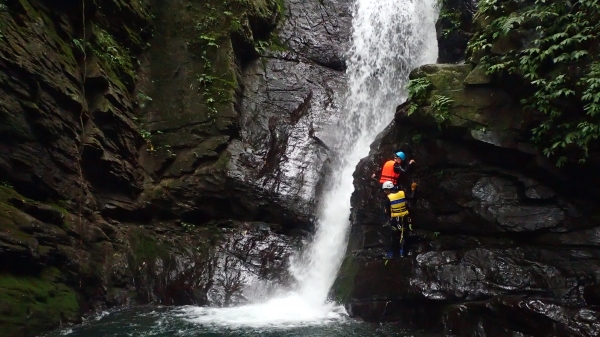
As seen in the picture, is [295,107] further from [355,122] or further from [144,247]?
[144,247]

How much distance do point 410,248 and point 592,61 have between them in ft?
15.2

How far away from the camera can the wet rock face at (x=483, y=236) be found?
696 cm

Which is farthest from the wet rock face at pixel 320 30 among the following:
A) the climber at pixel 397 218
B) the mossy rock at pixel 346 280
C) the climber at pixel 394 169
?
the mossy rock at pixel 346 280

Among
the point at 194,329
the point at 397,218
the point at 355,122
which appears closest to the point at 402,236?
the point at 397,218

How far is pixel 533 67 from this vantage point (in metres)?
7.61

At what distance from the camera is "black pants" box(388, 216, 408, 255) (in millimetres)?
8953

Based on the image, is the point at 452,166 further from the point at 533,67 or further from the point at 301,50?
the point at 301,50

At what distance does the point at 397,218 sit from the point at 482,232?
5.41ft

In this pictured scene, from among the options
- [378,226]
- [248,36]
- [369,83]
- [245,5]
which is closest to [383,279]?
[378,226]

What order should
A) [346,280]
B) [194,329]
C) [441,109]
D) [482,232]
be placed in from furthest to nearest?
[346,280] → [441,109] → [482,232] → [194,329]

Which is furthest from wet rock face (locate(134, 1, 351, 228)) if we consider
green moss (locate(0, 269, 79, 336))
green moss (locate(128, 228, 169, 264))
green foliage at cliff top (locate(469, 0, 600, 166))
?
green foliage at cliff top (locate(469, 0, 600, 166))

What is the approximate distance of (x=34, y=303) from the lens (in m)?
7.71

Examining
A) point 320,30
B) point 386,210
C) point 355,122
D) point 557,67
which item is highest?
point 320,30

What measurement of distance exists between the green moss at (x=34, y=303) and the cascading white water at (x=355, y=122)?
2.56 m
